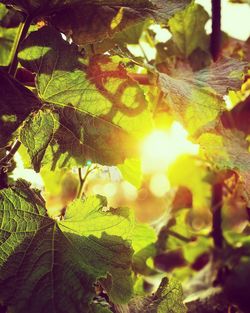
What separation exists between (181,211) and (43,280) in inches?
45.0

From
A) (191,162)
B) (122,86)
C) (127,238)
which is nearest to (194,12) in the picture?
(191,162)

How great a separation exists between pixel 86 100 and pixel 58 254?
247 millimetres

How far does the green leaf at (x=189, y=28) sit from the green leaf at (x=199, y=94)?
558 millimetres

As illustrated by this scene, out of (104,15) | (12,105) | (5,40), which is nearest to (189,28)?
(5,40)

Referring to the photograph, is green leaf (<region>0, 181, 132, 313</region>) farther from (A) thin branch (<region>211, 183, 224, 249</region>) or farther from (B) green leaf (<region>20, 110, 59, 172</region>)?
(A) thin branch (<region>211, 183, 224, 249</region>)

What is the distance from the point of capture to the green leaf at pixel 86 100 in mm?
767

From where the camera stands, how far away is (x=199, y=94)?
2.60 ft

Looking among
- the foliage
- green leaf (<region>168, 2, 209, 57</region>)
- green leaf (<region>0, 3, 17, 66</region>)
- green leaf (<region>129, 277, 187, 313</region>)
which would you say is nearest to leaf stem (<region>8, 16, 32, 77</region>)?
the foliage

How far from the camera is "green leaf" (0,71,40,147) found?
2.42 feet

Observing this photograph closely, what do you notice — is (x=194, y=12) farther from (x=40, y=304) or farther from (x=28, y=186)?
(x=40, y=304)

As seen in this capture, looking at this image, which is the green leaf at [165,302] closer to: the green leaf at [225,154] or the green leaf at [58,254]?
the green leaf at [58,254]

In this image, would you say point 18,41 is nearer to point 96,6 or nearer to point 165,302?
point 96,6

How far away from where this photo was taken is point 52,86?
31.1 inches

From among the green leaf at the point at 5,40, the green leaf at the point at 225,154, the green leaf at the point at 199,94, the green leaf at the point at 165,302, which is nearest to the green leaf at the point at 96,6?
the green leaf at the point at 199,94
